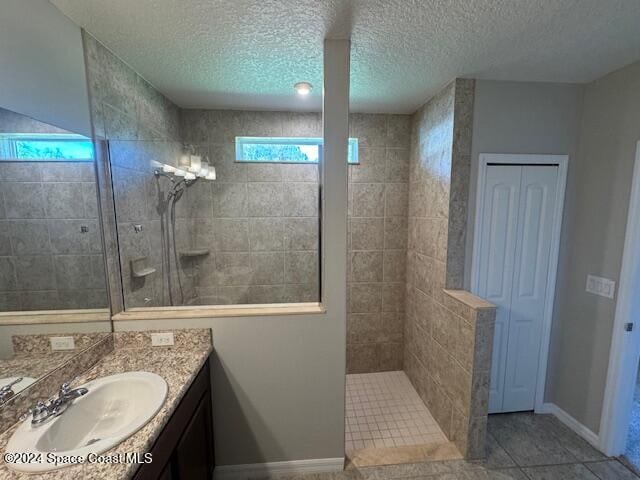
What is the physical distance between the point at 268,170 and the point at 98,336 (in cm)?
180

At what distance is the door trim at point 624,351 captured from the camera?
1.74 metres

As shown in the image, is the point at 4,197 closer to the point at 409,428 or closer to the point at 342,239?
the point at 342,239

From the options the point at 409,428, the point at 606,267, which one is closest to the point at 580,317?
the point at 606,267

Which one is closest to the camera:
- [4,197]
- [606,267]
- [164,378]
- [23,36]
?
[4,197]

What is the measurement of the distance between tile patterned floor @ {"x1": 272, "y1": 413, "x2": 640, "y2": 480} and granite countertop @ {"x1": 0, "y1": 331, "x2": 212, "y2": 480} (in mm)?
1055

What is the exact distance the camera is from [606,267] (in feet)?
6.22

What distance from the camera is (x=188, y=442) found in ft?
4.25

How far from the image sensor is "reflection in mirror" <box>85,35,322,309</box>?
1996mm

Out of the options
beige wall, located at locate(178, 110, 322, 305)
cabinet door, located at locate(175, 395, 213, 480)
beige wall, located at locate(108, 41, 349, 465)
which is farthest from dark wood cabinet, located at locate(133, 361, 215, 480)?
beige wall, located at locate(178, 110, 322, 305)

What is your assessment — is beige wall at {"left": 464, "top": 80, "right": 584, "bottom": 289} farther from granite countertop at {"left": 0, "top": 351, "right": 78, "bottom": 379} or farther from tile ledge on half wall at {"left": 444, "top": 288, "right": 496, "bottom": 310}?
granite countertop at {"left": 0, "top": 351, "right": 78, "bottom": 379}

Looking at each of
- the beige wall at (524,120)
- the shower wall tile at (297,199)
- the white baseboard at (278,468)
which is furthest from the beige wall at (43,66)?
the beige wall at (524,120)

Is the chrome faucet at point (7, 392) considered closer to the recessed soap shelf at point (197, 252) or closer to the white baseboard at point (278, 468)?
the white baseboard at point (278, 468)

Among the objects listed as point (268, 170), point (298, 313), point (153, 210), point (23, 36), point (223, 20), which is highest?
point (223, 20)

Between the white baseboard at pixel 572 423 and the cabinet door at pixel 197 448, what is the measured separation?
263cm
